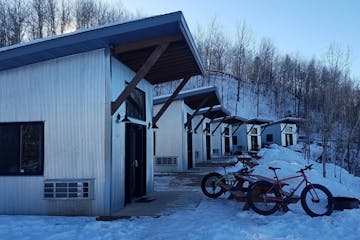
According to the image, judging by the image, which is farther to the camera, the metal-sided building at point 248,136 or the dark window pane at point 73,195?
the metal-sided building at point 248,136

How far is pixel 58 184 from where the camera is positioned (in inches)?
289

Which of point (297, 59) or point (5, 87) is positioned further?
point (297, 59)

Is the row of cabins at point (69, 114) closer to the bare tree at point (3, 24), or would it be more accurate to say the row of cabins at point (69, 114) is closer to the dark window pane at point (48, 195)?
the dark window pane at point (48, 195)

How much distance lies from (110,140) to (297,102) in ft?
193

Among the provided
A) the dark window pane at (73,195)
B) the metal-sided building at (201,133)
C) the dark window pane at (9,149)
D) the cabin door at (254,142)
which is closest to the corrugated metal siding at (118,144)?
the dark window pane at (73,195)

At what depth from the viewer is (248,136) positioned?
3891 centimetres

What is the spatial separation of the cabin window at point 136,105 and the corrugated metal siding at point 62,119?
160 cm

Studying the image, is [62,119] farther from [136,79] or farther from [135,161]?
[135,161]

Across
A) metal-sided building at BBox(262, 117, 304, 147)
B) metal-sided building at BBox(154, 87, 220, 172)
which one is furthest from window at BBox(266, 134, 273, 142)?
metal-sided building at BBox(154, 87, 220, 172)

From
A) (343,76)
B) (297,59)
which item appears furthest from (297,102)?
(343,76)

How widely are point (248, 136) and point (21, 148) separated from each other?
33.0m

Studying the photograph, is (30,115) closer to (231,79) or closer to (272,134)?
(272,134)

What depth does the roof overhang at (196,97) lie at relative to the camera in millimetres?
17891

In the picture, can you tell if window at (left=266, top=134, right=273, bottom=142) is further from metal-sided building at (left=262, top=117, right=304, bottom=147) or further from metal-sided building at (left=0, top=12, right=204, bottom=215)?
metal-sided building at (left=0, top=12, right=204, bottom=215)
